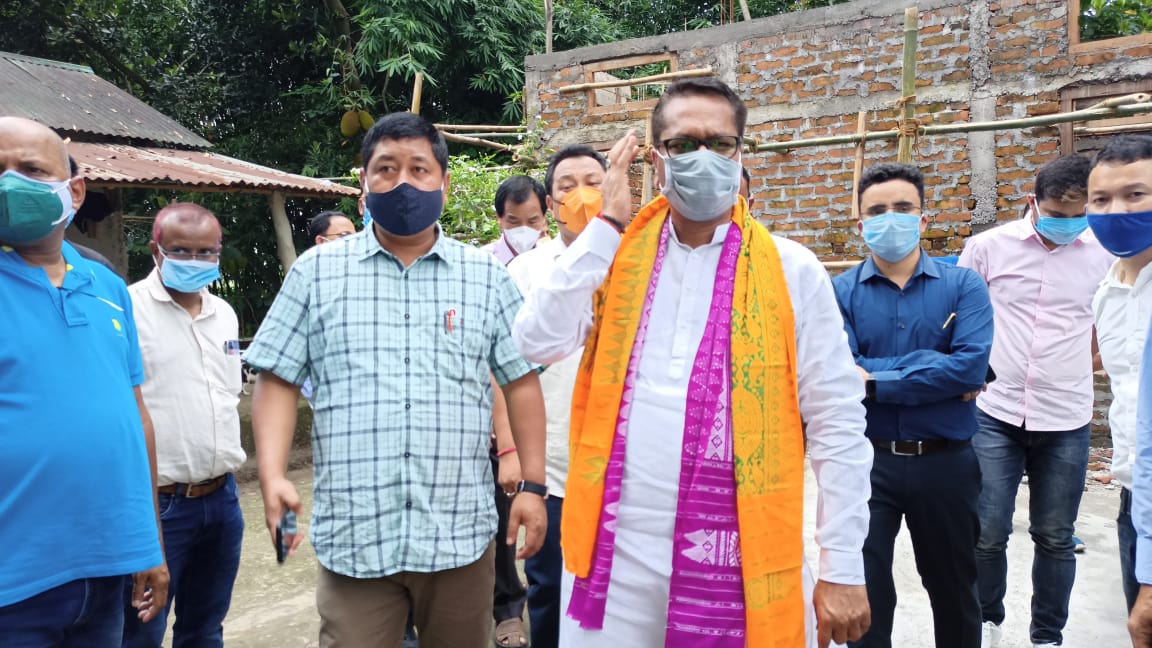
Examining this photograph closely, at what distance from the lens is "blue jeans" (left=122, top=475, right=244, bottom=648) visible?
285 centimetres

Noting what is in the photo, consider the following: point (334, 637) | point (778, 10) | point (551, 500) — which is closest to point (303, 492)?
point (551, 500)

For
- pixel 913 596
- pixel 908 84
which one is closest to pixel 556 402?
pixel 913 596

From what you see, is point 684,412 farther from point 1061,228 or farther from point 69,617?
point 1061,228

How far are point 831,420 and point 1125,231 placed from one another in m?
1.23

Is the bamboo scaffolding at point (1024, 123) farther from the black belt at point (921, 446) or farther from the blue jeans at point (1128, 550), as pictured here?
the blue jeans at point (1128, 550)

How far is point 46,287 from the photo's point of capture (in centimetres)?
200

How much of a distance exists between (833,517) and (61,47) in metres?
15.6

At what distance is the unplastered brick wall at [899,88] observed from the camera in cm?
639

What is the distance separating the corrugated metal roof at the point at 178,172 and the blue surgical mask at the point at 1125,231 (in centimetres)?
709

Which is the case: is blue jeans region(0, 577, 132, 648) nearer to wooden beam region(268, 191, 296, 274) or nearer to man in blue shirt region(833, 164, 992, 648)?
man in blue shirt region(833, 164, 992, 648)

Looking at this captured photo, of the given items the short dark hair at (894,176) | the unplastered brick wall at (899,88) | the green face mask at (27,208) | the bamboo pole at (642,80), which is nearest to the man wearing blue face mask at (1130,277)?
the short dark hair at (894,176)

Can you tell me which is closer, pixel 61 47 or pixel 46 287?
pixel 46 287

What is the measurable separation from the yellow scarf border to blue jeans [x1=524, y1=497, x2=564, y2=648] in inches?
46.2

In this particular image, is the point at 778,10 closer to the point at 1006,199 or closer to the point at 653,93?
the point at 653,93
